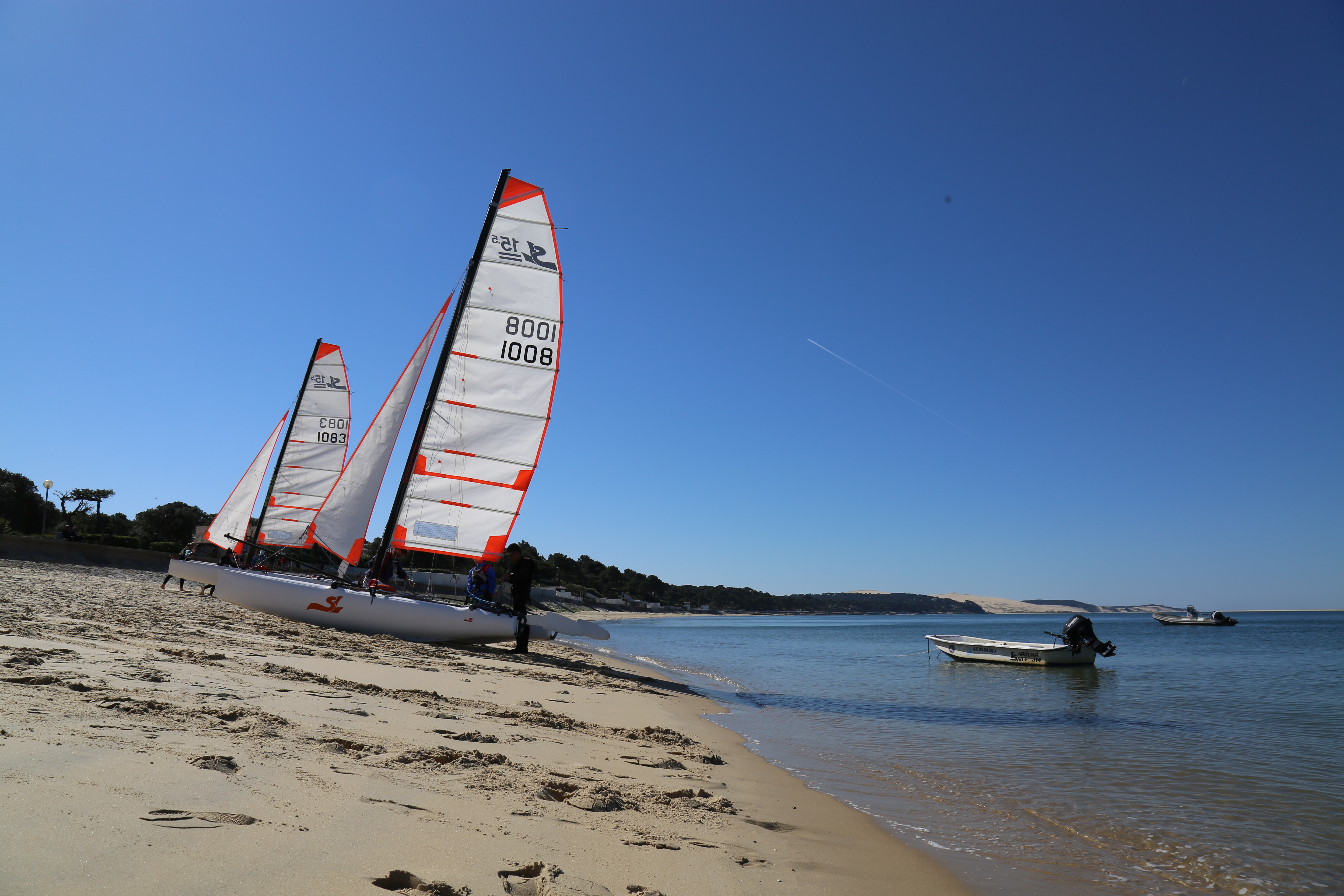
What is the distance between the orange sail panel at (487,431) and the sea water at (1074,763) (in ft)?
19.1

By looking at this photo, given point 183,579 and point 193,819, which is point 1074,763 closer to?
point 193,819

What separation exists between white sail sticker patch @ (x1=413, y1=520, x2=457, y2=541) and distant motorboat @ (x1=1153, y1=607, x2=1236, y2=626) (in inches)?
2675

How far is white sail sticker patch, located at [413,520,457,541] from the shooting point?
1423 cm

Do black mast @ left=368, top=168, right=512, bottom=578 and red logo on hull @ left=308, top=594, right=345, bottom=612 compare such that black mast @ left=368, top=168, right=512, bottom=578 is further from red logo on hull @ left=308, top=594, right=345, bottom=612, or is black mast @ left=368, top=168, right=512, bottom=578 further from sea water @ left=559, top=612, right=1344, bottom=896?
sea water @ left=559, top=612, right=1344, bottom=896

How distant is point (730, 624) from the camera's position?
75.1 m

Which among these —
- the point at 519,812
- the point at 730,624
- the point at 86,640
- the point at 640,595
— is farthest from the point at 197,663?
the point at 640,595

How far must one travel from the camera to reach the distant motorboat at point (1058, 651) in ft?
72.8

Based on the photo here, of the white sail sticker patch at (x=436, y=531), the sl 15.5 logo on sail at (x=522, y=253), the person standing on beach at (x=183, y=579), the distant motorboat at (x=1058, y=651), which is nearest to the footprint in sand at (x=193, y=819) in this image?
the white sail sticker patch at (x=436, y=531)

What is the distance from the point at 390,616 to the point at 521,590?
8.07 ft

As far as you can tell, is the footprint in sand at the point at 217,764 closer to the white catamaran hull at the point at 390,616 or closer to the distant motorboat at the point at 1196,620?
the white catamaran hull at the point at 390,616

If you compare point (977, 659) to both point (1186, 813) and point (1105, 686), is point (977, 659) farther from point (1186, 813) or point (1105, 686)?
point (1186, 813)

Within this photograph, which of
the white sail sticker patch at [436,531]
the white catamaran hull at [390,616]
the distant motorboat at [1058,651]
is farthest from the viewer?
the distant motorboat at [1058,651]

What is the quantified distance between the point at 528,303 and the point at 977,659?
63.8ft

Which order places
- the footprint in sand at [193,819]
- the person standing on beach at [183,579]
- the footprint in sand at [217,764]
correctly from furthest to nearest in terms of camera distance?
1. the person standing on beach at [183,579]
2. the footprint in sand at [217,764]
3. the footprint in sand at [193,819]
